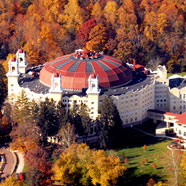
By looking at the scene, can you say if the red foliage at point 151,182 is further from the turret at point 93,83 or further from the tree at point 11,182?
the turret at point 93,83

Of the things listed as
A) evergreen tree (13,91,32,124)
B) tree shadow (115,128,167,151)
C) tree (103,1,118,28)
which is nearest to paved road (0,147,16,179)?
evergreen tree (13,91,32,124)

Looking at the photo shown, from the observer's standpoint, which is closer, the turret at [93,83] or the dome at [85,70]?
the turret at [93,83]

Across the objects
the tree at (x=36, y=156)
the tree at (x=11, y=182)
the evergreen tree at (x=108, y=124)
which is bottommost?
the tree at (x=11, y=182)

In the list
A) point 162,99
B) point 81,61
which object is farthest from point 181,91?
point 81,61

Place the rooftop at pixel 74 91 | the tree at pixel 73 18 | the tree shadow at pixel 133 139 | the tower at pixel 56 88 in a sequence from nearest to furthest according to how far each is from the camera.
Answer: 1. the tree shadow at pixel 133 139
2. the tower at pixel 56 88
3. the rooftop at pixel 74 91
4. the tree at pixel 73 18

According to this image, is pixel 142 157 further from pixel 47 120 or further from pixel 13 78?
pixel 13 78

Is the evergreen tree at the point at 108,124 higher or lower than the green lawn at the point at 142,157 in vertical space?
higher

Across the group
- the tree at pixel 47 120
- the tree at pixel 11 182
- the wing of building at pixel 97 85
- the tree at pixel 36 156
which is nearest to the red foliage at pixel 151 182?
the tree at pixel 36 156

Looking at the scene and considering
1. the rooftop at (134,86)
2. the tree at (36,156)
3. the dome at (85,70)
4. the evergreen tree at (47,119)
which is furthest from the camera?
the dome at (85,70)
